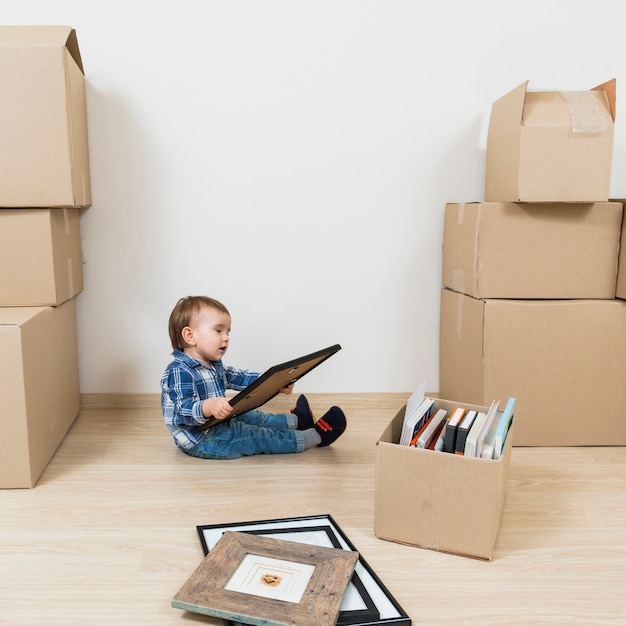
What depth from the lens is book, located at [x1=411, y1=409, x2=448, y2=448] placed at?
1.14m

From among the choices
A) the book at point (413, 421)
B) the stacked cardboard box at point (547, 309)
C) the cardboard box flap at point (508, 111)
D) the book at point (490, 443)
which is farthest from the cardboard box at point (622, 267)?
the book at point (413, 421)

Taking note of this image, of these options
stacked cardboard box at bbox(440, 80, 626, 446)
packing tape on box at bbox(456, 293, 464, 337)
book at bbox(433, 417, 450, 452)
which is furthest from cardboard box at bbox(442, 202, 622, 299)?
book at bbox(433, 417, 450, 452)

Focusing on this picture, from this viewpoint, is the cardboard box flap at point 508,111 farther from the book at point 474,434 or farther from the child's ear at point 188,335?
the child's ear at point 188,335

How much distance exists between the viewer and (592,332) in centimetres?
158

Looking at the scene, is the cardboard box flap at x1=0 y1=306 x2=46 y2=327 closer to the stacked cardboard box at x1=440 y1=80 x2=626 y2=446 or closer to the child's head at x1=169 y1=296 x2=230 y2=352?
the child's head at x1=169 y1=296 x2=230 y2=352

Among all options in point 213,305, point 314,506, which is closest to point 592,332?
point 314,506

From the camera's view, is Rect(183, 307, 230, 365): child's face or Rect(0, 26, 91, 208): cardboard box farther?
Rect(183, 307, 230, 365): child's face

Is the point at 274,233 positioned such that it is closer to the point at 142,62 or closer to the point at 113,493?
the point at 142,62

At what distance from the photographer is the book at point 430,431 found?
1.14 meters

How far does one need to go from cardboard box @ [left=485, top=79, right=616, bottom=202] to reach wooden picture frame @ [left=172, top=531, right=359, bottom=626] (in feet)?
3.09

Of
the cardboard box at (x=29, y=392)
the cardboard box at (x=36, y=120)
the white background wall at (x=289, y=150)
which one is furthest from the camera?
the white background wall at (x=289, y=150)

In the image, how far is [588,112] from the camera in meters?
1.45

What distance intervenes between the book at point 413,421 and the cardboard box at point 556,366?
1.32 feet

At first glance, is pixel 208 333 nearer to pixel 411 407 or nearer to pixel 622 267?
pixel 411 407
